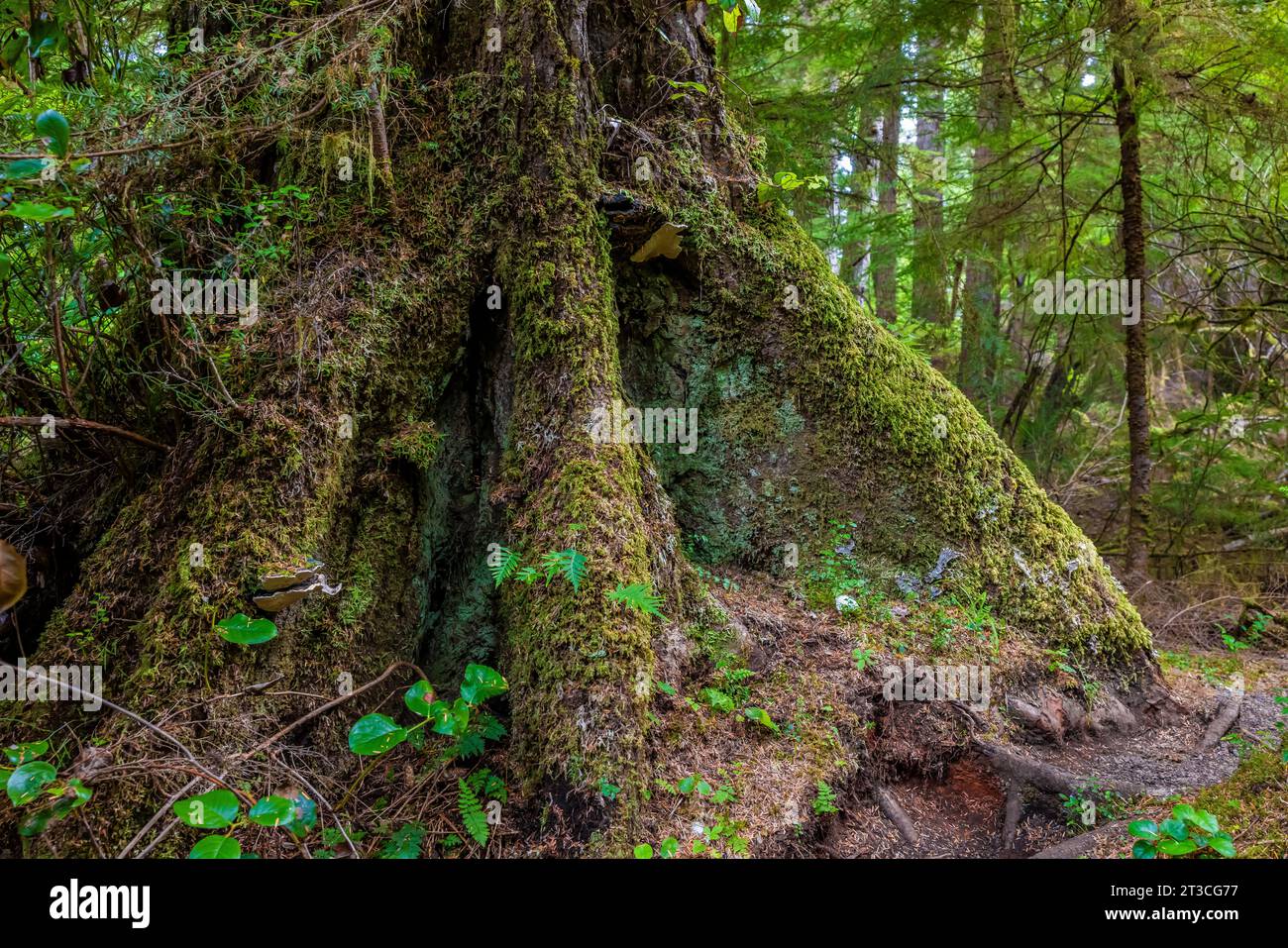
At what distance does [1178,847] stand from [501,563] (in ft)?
9.90

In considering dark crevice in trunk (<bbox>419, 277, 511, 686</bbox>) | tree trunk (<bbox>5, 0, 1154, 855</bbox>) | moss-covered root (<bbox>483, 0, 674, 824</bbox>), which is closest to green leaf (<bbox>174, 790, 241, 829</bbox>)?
tree trunk (<bbox>5, 0, 1154, 855</bbox>)

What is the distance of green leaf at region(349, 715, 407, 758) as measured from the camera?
263 cm

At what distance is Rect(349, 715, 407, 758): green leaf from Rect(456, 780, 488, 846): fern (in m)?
0.47

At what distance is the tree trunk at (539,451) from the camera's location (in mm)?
3057

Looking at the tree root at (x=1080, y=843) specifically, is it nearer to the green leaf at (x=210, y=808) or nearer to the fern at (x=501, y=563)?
the fern at (x=501, y=563)

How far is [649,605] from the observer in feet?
9.89

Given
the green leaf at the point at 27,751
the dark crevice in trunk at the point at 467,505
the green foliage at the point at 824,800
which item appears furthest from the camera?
the dark crevice in trunk at the point at 467,505

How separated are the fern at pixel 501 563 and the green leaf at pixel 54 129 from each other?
2171 millimetres

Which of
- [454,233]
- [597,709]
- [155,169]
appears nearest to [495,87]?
[454,233]

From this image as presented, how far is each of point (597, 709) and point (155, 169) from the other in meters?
3.27

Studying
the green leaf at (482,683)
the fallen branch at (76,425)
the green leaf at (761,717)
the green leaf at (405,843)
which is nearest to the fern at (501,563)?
the green leaf at (482,683)

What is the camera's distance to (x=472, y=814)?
2.91m

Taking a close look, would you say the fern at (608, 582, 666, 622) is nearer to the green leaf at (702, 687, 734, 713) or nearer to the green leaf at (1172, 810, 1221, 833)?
the green leaf at (702, 687, 734, 713)

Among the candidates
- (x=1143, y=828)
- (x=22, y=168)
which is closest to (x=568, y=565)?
(x=22, y=168)
